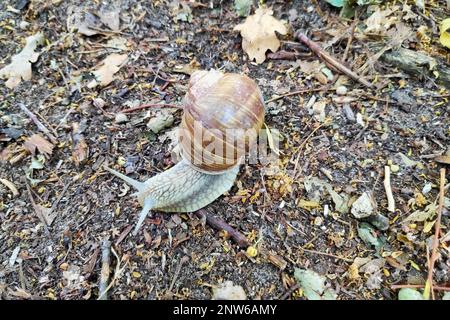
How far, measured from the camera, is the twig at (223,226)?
2.84m

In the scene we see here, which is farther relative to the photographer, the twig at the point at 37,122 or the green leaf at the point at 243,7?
the green leaf at the point at 243,7

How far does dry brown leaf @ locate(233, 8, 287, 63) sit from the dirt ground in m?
0.09

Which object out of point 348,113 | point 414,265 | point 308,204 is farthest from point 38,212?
point 414,265

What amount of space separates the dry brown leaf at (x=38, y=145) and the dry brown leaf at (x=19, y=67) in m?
0.66

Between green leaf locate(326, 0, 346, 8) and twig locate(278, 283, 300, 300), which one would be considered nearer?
twig locate(278, 283, 300, 300)

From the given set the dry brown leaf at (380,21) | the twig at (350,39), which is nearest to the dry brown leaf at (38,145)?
the twig at (350,39)

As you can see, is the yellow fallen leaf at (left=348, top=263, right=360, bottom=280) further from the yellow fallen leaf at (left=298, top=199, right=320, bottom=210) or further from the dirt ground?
the yellow fallen leaf at (left=298, top=199, right=320, bottom=210)

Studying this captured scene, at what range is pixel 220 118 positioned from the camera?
8.92ft

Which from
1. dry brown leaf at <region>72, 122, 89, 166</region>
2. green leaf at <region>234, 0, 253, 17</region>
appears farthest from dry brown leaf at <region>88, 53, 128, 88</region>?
green leaf at <region>234, 0, 253, 17</region>

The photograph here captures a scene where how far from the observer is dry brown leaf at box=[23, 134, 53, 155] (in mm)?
3293

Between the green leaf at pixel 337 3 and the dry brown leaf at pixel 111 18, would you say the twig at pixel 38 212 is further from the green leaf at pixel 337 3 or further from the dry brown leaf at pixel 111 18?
the green leaf at pixel 337 3

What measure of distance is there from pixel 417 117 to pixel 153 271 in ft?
7.80

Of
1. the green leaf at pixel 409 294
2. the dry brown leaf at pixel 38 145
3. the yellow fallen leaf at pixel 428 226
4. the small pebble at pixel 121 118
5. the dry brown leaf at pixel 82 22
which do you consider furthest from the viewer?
the dry brown leaf at pixel 82 22

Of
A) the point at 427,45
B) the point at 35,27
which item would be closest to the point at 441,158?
the point at 427,45
